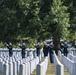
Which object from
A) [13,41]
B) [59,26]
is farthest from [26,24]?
[13,41]

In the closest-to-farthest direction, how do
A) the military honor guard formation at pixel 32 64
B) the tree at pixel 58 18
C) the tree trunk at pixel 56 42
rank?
1. the military honor guard formation at pixel 32 64
2. the tree at pixel 58 18
3. the tree trunk at pixel 56 42

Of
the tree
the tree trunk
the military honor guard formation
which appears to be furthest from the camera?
the tree trunk

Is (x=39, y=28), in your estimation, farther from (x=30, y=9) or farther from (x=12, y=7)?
(x=12, y=7)

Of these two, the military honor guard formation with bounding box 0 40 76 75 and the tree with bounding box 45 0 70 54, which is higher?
the tree with bounding box 45 0 70 54

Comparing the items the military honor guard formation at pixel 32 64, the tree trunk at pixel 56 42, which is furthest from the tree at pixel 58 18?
the military honor guard formation at pixel 32 64

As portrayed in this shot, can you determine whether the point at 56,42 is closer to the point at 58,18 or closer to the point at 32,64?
the point at 58,18

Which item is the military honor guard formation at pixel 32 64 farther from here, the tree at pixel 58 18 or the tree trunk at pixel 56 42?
the tree trunk at pixel 56 42

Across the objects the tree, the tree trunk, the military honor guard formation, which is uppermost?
the tree

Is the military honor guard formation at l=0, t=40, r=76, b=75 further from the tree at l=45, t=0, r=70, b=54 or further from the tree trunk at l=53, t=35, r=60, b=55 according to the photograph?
the tree trunk at l=53, t=35, r=60, b=55

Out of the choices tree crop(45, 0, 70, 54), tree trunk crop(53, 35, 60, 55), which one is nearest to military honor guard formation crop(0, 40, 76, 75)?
tree crop(45, 0, 70, 54)

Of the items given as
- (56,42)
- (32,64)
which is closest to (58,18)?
(56,42)

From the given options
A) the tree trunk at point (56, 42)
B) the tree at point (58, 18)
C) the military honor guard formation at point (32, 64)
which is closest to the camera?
the military honor guard formation at point (32, 64)

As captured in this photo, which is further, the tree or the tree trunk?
the tree trunk

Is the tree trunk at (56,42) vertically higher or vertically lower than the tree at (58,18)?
lower
